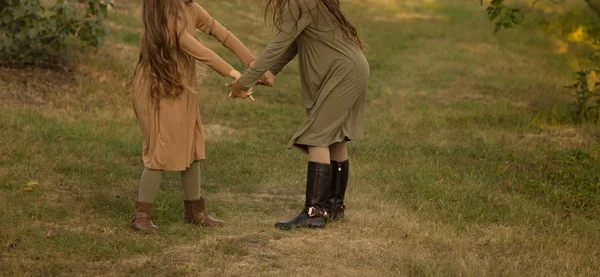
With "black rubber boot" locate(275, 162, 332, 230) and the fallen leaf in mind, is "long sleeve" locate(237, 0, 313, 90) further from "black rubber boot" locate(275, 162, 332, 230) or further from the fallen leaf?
the fallen leaf

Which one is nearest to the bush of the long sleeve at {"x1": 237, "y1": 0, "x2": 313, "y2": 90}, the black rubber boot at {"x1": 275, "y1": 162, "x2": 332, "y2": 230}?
the long sleeve at {"x1": 237, "y1": 0, "x2": 313, "y2": 90}

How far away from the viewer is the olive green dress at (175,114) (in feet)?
19.7

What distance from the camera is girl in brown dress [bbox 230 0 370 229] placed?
599 cm

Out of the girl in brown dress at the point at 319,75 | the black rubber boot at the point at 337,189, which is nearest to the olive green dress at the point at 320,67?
the girl in brown dress at the point at 319,75

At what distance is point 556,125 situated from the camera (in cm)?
1061

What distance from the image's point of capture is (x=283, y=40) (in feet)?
19.6

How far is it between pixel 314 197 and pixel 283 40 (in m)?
0.99

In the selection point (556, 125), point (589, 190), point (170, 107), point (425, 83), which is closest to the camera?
point (170, 107)

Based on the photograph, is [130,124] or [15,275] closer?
[15,275]

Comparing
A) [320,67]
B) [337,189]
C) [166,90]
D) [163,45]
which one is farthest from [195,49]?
[337,189]

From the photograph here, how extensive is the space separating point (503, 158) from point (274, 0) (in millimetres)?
3583

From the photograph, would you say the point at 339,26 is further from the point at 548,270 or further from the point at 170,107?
the point at 548,270

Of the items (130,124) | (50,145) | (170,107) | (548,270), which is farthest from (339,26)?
(130,124)

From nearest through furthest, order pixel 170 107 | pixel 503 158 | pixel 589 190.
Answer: pixel 170 107, pixel 589 190, pixel 503 158
